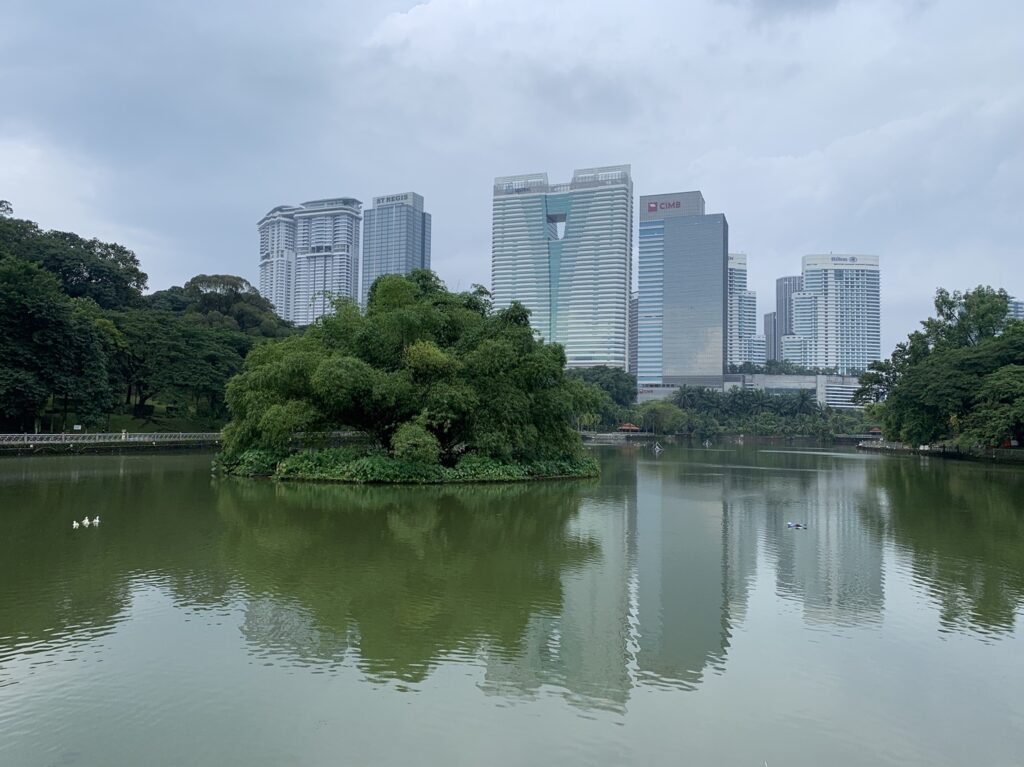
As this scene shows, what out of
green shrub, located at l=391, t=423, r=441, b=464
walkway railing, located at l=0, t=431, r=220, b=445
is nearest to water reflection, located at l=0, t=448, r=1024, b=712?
green shrub, located at l=391, t=423, r=441, b=464

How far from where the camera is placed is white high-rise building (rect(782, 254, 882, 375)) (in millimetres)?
168500

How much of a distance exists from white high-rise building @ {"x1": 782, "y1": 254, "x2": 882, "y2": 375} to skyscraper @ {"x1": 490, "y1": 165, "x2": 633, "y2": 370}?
71551 millimetres

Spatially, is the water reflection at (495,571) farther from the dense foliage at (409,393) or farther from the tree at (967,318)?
the tree at (967,318)

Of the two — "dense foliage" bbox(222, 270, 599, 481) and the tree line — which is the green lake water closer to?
"dense foliage" bbox(222, 270, 599, 481)

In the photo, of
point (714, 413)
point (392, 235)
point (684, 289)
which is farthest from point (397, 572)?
point (392, 235)

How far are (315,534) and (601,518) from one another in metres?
6.40

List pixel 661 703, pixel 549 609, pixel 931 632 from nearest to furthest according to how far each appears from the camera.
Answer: pixel 661 703
pixel 931 632
pixel 549 609

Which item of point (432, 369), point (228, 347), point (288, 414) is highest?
point (228, 347)

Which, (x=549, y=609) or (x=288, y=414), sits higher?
(x=288, y=414)

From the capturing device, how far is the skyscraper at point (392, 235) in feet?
486

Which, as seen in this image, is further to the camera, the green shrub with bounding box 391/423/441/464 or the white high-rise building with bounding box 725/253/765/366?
the white high-rise building with bounding box 725/253/765/366

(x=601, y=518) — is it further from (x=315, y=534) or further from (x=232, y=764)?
(x=232, y=764)

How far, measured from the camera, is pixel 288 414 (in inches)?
879

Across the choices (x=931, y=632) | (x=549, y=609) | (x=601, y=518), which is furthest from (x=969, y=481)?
(x=549, y=609)
